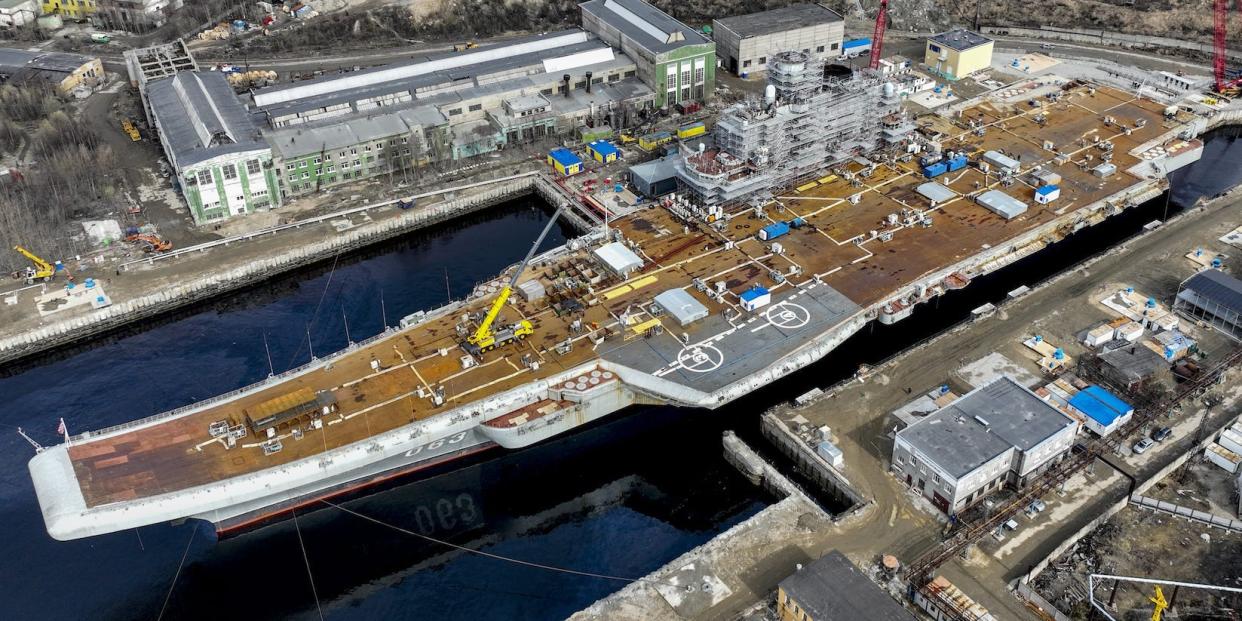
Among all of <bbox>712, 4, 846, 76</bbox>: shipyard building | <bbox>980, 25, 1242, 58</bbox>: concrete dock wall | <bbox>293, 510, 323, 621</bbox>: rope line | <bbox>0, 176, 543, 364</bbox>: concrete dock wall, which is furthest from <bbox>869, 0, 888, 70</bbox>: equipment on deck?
<bbox>293, 510, 323, 621</bbox>: rope line

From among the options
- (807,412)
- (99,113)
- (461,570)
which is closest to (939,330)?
(807,412)

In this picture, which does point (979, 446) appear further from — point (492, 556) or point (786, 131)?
point (786, 131)

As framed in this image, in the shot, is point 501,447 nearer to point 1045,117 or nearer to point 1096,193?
point 1096,193

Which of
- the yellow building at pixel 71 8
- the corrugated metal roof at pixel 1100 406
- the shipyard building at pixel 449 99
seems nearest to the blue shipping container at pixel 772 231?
the corrugated metal roof at pixel 1100 406

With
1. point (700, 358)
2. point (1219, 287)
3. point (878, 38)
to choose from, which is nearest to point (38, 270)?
point (700, 358)

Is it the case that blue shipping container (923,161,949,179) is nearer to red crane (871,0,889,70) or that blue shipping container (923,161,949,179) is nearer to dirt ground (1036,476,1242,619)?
red crane (871,0,889,70)

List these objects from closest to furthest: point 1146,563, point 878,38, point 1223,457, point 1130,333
A: point 1146,563, point 1223,457, point 1130,333, point 878,38
